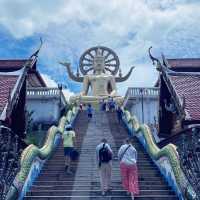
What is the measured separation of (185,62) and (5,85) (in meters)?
19.8

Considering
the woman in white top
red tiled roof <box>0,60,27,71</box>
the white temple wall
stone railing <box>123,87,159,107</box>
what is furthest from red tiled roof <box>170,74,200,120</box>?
the white temple wall

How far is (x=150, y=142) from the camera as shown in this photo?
16.2m

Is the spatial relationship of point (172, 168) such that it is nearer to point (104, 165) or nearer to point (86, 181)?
point (104, 165)

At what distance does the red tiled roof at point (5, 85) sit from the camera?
56.3ft

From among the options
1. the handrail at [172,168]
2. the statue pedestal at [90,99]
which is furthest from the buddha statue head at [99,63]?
the handrail at [172,168]

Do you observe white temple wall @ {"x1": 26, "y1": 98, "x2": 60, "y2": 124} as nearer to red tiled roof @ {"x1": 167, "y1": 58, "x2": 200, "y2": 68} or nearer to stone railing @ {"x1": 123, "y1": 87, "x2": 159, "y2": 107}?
stone railing @ {"x1": 123, "y1": 87, "x2": 159, "y2": 107}

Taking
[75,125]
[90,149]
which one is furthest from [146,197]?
[75,125]

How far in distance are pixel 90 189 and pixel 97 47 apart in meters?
34.2

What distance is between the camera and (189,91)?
19156 millimetres

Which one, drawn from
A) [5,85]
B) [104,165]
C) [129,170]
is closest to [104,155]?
[104,165]

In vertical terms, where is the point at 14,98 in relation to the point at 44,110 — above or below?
below

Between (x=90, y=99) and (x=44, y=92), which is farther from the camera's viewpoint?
(x=90, y=99)

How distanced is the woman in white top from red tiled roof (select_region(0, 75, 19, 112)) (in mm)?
6252

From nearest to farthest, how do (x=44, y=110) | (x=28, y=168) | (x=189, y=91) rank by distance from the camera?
(x=28, y=168)
(x=189, y=91)
(x=44, y=110)
